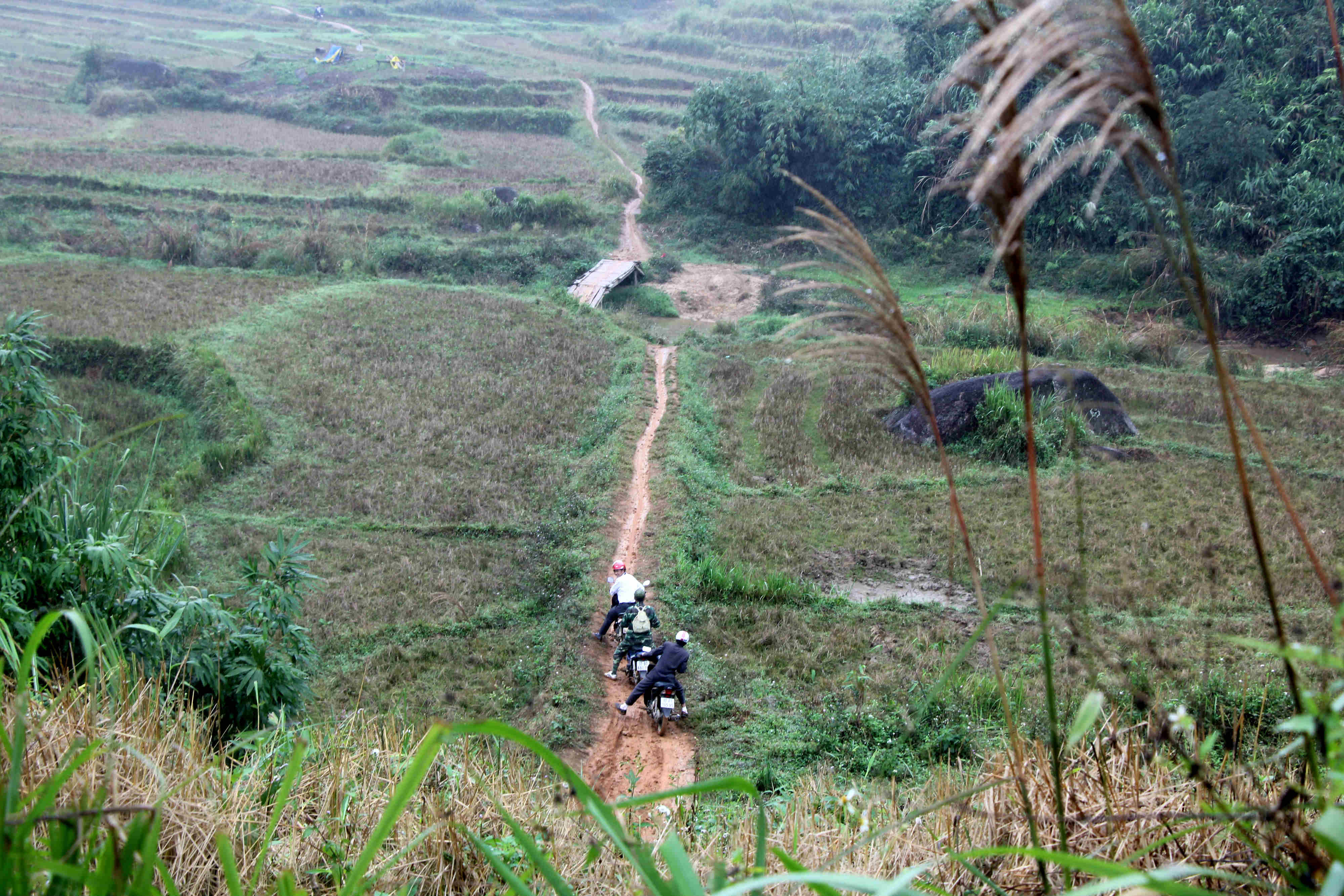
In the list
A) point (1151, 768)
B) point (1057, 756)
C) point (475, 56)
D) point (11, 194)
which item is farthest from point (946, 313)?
point (475, 56)

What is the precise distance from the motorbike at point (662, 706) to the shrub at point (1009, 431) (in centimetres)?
670

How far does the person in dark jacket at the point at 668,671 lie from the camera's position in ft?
21.3

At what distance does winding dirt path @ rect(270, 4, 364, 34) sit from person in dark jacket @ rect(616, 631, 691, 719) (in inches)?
1947

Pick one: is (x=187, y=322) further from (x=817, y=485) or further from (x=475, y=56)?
(x=475, y=56)

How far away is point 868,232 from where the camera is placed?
23109mm

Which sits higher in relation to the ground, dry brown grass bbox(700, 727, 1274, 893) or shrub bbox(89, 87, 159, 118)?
dry brown grass bbox(700, 727, 1274, 893)

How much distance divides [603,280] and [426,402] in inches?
281

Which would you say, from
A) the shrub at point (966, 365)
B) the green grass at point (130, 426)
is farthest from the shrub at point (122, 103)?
the shrub at point (966, 365)

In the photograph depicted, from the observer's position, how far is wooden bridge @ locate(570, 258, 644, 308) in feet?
61.1

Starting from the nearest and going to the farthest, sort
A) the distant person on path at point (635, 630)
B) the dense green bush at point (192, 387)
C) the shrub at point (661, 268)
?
the distant person on path at point (635, 630)
the dense green bush at point (192, 387)
the shrub at point (661, 268)

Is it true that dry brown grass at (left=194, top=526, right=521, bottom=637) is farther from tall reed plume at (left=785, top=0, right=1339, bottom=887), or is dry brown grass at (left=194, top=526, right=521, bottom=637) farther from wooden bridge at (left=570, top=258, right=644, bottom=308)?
wooden bridge at (left=570, top=258, right=644, bottom=308)

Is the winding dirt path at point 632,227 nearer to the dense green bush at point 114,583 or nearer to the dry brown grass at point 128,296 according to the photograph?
the dry brown grass at point 128,296

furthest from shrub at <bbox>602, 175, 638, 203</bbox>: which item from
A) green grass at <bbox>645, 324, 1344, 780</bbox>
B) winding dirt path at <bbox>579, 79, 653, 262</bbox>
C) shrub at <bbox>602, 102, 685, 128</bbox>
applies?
green grass at <bbox>645, 324, 1344, 780</bbox>

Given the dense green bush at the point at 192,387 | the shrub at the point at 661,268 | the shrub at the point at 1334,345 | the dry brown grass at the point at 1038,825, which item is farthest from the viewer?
the shrub at the point at 661,268
